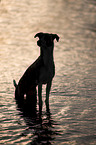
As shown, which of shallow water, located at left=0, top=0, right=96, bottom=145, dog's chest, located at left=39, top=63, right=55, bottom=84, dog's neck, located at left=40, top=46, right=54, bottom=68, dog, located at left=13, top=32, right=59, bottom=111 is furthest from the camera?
dog's chest, located at left=39, top=63, right=55, bottom=84

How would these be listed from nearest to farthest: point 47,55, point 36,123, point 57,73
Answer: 1. point 36,123
2. point 47,55
3. point 57,73

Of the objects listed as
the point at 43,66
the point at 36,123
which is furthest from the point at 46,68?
the point at 36,123

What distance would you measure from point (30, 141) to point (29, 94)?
11.9 ft

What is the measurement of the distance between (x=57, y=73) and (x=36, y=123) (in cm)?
639

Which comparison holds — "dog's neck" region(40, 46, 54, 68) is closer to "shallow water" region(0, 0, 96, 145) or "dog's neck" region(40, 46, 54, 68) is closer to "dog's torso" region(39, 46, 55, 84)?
"dog's torso" region(39, 46, 55, 84)

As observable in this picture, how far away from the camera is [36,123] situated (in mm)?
10992

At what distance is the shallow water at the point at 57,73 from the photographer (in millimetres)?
10102

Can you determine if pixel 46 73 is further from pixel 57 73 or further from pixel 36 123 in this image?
pixel 57 73

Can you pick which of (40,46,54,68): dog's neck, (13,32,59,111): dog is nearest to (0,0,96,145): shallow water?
(13,32,59,111): dog

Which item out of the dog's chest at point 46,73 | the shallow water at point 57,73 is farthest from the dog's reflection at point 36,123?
the dog's chest at point 46,73

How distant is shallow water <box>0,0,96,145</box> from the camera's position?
10.1m

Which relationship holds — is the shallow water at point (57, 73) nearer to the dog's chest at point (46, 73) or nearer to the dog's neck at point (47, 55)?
the dog's chest at point (46, 73)

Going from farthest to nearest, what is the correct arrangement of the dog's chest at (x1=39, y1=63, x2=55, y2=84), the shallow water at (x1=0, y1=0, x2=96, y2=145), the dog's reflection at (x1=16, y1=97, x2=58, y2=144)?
the dog's chest at (x1=39, y1=63, x2=55, y2=84)
the shallow water at (x1=0, y1=0, x2=96, y2=145)
the dog's reflection at (x1=16, y1=97, x2=58, y2=144)

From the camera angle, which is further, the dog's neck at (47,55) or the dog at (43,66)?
the dog's neck at (47,55)
